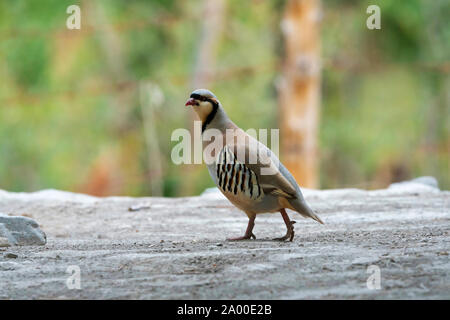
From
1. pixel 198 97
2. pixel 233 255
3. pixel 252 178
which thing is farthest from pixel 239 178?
pixel 233 255

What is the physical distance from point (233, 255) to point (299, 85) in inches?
371

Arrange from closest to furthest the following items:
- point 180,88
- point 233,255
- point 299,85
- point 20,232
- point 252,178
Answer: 1. point 233,255
2. point 252,178
3. point 20,232
4. point 299,85
5. point 180,88

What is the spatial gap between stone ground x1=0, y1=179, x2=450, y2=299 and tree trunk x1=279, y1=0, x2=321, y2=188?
238 inches

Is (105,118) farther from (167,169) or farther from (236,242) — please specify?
(236,242)

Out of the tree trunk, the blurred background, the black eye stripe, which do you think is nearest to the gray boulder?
the black eye stripe

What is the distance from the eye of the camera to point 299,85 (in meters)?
13.4

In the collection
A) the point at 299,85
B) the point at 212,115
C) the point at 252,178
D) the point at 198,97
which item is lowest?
the point at 252,178

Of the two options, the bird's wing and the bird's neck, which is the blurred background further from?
the bird's wing

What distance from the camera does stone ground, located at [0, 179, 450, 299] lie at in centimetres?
358

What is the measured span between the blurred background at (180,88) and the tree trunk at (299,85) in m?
2.98

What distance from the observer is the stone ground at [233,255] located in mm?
3584

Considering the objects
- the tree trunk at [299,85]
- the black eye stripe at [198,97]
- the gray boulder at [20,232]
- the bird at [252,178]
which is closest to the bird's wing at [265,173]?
the bird at [252,178]

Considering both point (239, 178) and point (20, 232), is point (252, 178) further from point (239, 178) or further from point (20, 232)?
point (20, 232)

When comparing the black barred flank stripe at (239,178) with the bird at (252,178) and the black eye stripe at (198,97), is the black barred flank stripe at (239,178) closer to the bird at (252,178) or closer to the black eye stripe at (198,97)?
the bird at (252,178)
